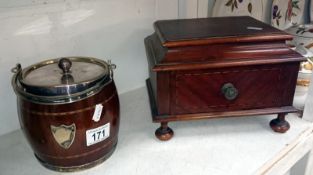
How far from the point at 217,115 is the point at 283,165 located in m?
0.17

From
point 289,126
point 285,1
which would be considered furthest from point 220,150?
point 285,1

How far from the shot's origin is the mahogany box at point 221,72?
0.57 metres

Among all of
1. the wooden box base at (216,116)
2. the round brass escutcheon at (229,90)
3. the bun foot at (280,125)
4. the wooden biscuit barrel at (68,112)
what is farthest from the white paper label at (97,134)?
the bun foot at (280,125)

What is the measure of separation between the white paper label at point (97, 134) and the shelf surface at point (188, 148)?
0.22ft

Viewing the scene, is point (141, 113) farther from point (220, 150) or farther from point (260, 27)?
point (260, 27)

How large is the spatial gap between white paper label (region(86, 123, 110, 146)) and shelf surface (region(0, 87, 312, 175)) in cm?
7

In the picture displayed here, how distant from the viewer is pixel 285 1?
1.20 m

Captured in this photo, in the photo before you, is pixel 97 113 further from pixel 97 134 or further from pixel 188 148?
pixel 188 148

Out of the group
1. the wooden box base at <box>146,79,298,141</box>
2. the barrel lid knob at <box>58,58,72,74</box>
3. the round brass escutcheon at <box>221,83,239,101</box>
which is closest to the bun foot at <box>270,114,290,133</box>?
the wooden box base at <box>146,79,298,141</box>

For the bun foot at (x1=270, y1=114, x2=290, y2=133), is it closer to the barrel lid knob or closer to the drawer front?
the drawer front

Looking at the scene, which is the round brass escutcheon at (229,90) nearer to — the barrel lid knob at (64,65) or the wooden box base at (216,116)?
the wooden box base at (216,116)

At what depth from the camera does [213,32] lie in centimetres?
61

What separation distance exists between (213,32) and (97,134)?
31 centimetres

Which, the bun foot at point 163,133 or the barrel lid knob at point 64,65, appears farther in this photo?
the bun foot at point 163,133
